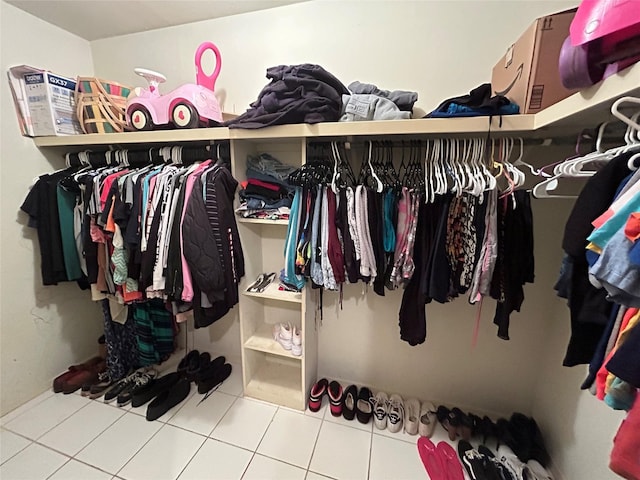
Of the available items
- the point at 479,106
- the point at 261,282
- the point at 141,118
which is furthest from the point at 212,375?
the point at 479,106

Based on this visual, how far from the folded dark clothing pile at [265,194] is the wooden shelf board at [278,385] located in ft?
3.76

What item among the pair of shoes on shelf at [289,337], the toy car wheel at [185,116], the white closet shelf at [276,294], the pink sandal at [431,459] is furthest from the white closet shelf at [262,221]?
the pink sandal at [431,459]

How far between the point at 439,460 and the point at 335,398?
62cm

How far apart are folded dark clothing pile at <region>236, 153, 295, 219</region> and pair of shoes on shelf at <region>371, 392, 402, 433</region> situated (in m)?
1.29

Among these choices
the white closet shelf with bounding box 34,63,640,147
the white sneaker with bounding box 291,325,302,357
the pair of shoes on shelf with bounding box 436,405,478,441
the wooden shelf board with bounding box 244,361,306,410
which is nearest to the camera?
the white closet shelf with bounding box 34,63,640,147

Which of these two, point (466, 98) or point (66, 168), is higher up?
point (466, 98)

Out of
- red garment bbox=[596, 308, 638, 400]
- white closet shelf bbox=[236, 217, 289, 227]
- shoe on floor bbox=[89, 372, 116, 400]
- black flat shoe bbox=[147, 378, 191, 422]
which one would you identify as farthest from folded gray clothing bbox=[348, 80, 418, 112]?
shoe on floor bbox=[89, 372, 116, 400]

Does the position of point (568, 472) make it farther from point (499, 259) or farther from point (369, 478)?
point (499, 259)

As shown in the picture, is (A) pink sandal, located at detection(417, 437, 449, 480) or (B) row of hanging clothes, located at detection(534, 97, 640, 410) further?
(A) pink sandal, located at detection(417, 437, 449, 480)

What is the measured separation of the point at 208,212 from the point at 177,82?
3.71ft

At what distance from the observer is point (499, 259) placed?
1.16 metres

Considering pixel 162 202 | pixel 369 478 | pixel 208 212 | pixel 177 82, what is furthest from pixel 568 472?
pixel 177 82

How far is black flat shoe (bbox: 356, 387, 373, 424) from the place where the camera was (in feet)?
5.44

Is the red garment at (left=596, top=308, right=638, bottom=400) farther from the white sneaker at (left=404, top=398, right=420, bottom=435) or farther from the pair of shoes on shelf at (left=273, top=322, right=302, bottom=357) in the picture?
the pair of shoes on shelf at (left=273, top=322, right=302, bottom=357)
